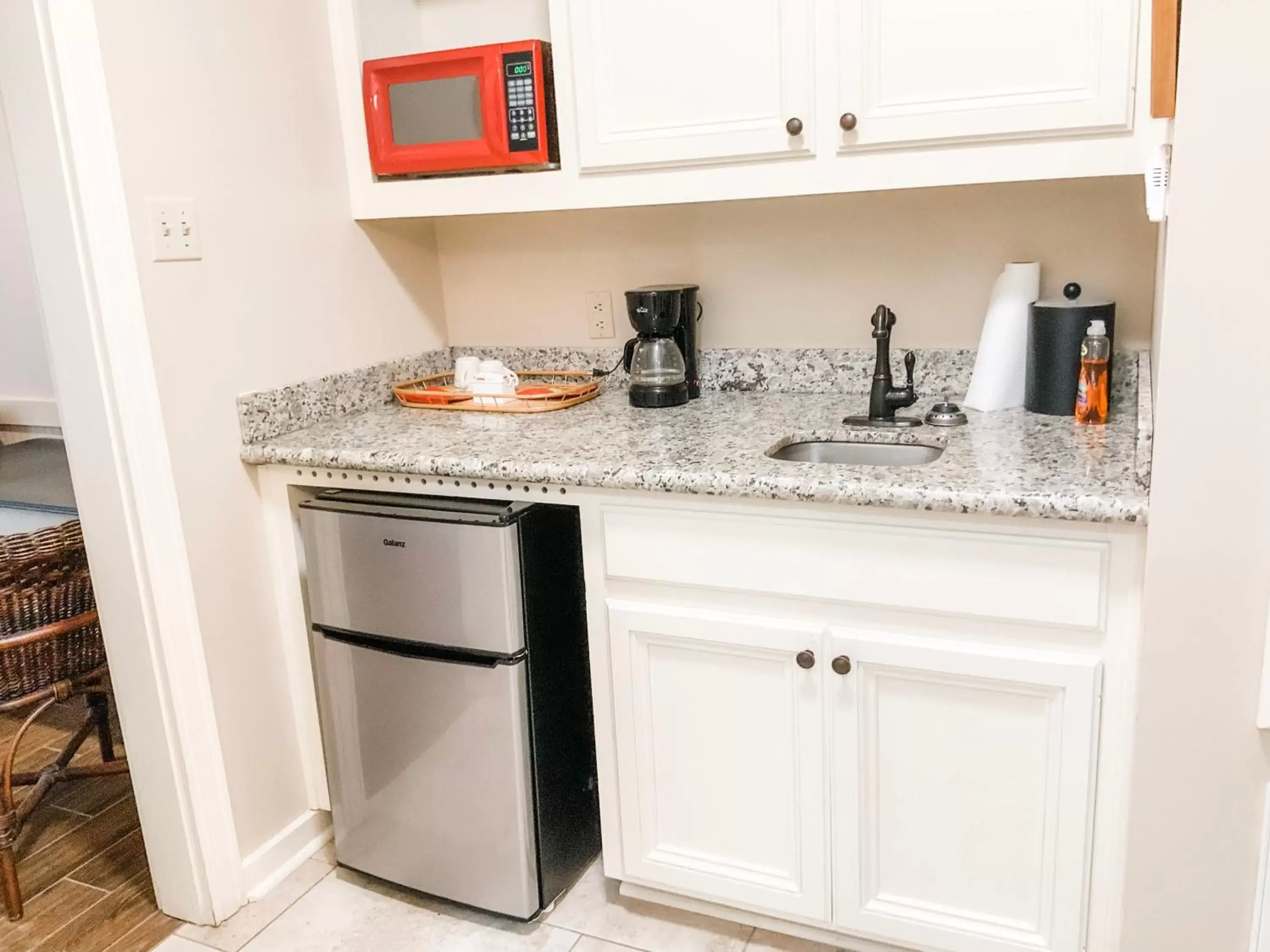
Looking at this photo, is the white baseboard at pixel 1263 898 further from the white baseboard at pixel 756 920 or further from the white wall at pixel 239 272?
the white wall at pixel 239 272

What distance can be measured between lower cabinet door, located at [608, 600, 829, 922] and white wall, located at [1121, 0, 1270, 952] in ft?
1.52

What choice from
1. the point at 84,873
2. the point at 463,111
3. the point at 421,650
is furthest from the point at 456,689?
the point at 463,111

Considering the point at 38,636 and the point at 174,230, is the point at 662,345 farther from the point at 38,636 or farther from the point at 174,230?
the point at 38,636

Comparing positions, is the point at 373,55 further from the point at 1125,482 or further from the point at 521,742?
the point at 1125,482

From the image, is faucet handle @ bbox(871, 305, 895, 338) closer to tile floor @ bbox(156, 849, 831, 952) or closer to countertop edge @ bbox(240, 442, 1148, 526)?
countertop edge @ bbox(240, 442, 1148, 526)

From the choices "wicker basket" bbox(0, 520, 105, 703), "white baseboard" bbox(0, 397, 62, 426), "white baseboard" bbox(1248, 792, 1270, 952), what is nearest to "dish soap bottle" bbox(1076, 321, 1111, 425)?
"white baseboard" bbox(1248, 792, 1270, 952)

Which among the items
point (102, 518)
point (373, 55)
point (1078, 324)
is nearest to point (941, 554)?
point (1078, 324)

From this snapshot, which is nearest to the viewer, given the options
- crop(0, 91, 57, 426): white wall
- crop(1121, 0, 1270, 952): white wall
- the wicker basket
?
crop(1121, 0, 1270, 952): white wall

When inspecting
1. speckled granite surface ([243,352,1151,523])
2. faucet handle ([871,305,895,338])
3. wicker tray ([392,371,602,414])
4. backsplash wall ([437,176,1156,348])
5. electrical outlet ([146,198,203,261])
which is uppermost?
electrical outlet ([146,198,203,261])

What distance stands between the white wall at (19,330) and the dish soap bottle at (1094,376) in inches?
108

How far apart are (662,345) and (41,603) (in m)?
1.28

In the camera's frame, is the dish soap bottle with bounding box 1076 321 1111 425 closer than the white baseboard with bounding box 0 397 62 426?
Yes

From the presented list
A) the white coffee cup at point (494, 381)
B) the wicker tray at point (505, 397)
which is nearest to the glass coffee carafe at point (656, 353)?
the wicker tray at point (505, 397)

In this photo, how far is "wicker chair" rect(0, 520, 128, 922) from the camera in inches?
72.9
